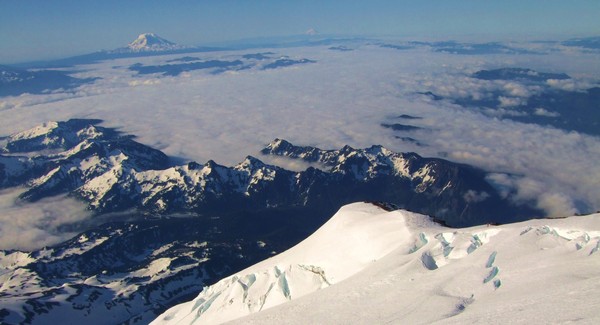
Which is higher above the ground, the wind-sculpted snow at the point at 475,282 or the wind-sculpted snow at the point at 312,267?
the wind-sculpted snow at the point at 475,282

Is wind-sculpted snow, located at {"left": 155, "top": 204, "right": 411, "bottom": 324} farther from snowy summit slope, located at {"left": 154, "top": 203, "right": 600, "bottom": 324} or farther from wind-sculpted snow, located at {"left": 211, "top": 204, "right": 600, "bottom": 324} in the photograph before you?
wind-sculpted snow, located at {"left": 211, "top": 204, "right": 600, "bottom": 324}

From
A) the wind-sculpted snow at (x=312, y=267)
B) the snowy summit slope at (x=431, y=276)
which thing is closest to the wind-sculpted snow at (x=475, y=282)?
the snowy summit slope at (x=431, y=276)

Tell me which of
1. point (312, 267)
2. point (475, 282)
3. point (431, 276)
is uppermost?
point (475, 282)

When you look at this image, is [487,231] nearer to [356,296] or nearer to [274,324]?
[356,296]

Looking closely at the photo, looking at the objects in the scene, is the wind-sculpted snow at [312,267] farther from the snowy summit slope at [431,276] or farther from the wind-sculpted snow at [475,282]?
the wind-sculpted snow at [475,282]

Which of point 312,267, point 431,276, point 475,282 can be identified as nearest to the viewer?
point 475,282

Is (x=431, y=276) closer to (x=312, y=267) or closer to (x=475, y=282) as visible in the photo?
(x=475, y=282)

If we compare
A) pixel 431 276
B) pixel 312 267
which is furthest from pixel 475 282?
pixel 312 267

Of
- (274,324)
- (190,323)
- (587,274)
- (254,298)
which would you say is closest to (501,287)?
(587,274)

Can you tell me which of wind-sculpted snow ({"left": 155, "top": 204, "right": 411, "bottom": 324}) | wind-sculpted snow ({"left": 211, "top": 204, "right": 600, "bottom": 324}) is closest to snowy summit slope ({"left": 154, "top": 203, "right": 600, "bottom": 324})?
wind-sculpted snow ({"left": 211, "top": 204, "right": 600, "bottom": 324})
